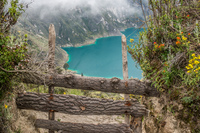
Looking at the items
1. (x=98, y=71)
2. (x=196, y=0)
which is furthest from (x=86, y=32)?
(x=196, y=0)

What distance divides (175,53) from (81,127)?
2.92m

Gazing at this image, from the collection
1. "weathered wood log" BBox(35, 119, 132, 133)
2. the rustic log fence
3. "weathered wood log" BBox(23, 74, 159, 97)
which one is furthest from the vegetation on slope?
"weathered wood log" BBox(35, 119, 132, 133)

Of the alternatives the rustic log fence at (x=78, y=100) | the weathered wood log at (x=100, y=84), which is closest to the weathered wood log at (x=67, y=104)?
the rustic log fence at (x=78, y=100)

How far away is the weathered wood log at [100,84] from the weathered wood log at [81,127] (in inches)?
39.9

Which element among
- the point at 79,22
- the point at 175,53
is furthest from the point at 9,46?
the point at 79,22

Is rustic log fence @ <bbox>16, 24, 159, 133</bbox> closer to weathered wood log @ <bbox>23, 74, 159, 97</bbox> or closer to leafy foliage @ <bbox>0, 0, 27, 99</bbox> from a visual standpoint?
weathered wood log @ <bbox>23, 74, 159, 97</bbox>

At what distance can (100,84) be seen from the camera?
3.38 meters

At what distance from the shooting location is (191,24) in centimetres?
340

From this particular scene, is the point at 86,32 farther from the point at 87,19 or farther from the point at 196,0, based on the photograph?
the point at 196,0

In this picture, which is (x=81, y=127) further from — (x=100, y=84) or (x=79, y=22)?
(x=79, y=22)

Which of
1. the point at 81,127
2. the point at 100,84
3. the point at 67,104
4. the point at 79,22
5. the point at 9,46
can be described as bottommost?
the point at 81,127

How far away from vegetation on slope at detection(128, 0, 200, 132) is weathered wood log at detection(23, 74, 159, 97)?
0.99 feet

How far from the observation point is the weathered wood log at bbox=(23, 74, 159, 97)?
3352 millimetres

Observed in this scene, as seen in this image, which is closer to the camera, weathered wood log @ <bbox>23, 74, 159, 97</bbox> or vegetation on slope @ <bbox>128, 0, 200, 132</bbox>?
vegetation on slope @ <bbox>128, 0, 200, 132</bbox>
